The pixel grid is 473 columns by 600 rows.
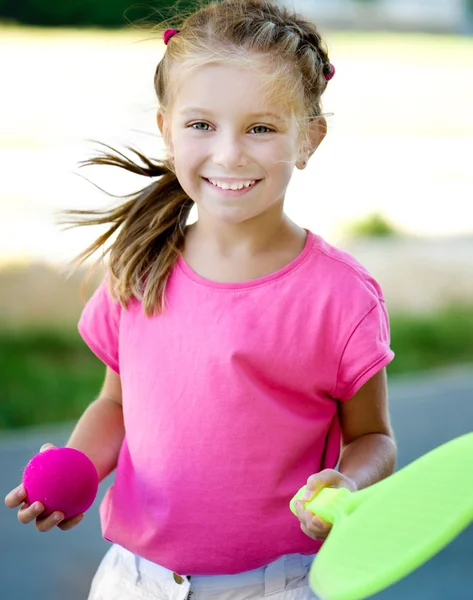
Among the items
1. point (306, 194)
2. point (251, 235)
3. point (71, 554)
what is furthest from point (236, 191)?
point (306, 194)

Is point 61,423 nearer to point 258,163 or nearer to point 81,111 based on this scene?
point 258,163

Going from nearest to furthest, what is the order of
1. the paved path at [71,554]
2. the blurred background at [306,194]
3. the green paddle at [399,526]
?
1. the green paddle at [399,526]
2. the paved path at [71,554]
3. the blurred background at [306,194]

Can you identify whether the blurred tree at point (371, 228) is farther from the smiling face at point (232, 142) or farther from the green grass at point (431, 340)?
the smiling face at point (232, 142)

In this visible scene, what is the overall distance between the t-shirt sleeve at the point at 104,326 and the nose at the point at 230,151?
0.34 meters

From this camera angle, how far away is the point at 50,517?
4.73 feet

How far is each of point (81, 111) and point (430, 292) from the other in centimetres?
312

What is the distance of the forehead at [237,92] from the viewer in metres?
1.38

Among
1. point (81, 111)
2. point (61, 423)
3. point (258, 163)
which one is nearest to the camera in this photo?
point (258, 163)

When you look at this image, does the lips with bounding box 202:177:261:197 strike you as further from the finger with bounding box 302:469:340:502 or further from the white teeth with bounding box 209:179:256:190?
the finger with bounding box 302:469:340:502

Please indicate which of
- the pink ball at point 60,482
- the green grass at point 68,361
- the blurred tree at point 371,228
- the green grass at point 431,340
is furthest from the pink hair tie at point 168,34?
the blurred tree at point 371,228

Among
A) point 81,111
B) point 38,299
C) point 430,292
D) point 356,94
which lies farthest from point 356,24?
point 38,299

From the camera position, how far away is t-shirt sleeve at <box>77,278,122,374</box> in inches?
63.6

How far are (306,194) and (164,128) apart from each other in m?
4.93

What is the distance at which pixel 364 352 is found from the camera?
4.66 feet
